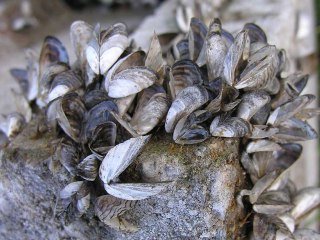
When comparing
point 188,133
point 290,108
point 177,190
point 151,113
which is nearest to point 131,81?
point 151,113

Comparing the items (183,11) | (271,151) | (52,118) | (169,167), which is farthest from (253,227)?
(183,11)

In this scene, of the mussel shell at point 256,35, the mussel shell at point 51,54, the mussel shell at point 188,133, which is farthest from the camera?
the mussel shell at point 51,54

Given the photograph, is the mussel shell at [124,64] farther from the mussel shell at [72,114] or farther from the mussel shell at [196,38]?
the mussel shell at [196,38]

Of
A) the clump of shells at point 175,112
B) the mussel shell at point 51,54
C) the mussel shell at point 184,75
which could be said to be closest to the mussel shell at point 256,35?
the clump of shells at point 175,112

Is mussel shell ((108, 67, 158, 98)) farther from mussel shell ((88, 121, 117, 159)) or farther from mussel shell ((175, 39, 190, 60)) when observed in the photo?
mussel shell ((175, 39, 190, 60))

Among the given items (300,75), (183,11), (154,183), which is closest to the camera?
(154,183)

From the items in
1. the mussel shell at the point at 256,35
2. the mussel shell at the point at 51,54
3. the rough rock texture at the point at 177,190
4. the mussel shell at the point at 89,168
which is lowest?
the rough rock texture at the point at 177,190

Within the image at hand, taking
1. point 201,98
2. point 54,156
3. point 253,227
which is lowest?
point 253,227

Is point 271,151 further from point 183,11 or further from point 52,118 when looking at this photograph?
point 183,11
